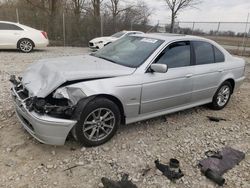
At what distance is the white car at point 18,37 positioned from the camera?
442 inches

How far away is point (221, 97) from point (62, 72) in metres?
3.49

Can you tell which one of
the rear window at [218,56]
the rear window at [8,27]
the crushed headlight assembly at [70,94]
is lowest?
the crushed headlight assembly at [70,94]

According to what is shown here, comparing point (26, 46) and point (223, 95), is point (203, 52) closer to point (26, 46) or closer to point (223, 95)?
point (223, 95)

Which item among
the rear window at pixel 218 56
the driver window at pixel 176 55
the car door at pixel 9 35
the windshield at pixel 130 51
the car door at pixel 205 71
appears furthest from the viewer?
the car door at pixel 9 35

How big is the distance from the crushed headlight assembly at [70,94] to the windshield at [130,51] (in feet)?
3.26

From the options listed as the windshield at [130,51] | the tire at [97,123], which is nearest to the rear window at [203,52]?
the windshield at [130,51]

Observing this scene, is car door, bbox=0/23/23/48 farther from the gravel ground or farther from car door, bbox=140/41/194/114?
car door, bbox=140/41/194/114

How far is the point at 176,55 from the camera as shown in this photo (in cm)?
416

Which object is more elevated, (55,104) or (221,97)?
(55,104)

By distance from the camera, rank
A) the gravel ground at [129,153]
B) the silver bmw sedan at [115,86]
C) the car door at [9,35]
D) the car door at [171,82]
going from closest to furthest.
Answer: the gravel ground at [129,153]
the silver bmw sedan at [115,86]
the car door at [171,82]
the car door at [9,35]

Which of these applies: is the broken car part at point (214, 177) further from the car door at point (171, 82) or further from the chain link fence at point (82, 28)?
the chain link fence at point (82, 28)

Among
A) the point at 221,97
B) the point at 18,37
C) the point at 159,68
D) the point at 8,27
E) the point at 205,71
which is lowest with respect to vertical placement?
the point at 221,97

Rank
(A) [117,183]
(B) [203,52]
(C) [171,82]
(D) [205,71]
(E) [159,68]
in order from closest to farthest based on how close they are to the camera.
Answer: (A) [117,183]
(E) [159,68]
(C) [171,82]
(D) [205,71]
(B) [203,52]

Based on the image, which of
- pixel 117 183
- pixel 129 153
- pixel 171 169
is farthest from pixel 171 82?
pixel 117 183
